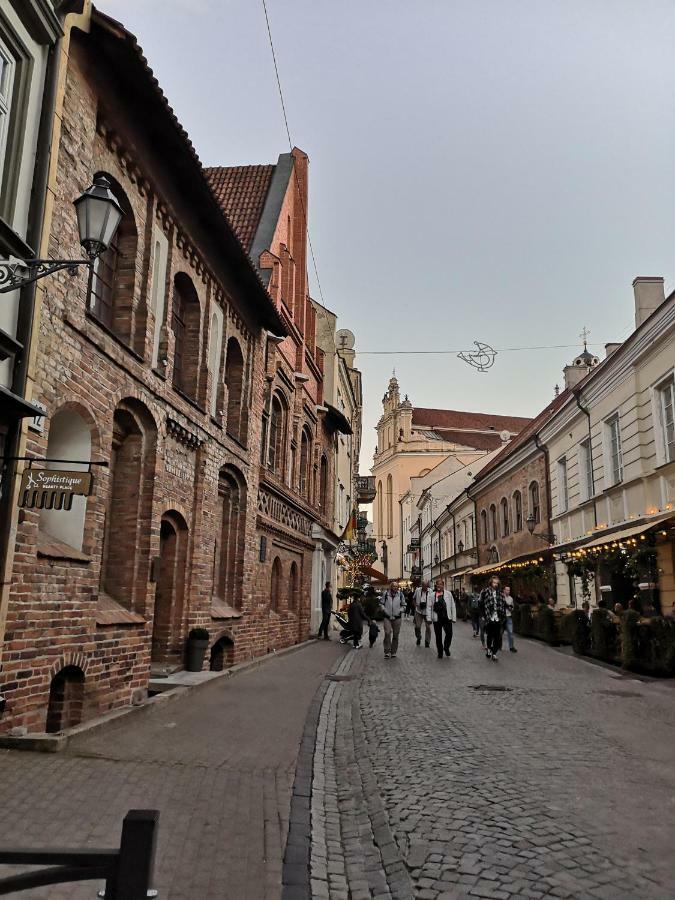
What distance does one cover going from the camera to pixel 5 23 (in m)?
7.16

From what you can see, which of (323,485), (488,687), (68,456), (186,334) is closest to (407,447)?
(323,485)

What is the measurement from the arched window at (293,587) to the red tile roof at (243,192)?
29.8 feet

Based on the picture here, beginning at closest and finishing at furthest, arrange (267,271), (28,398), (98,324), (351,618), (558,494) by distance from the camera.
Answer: (28,398)
(98,324)
(267,271)
(351,618)
(558,494)

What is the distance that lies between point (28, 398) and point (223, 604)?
8.23 metres

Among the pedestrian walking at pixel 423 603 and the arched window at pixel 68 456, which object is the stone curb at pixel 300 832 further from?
the pedestrian walking at pixel 423 603

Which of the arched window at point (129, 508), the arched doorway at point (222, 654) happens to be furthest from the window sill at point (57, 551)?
the arched doorway at point (222, 654)

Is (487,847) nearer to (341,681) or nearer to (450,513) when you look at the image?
(341,681)

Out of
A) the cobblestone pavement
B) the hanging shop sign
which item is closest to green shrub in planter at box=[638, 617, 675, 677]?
the cobblestone pavement

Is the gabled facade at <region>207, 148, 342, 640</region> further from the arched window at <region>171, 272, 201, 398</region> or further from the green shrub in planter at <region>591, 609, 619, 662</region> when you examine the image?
the green shrub in planter at <region>591, 609, 619, 662</region>

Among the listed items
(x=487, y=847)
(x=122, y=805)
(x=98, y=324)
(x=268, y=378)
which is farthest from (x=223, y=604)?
(x=487, y=847)

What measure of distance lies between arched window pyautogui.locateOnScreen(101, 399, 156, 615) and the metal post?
323 inches

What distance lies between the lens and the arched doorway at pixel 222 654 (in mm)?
13977

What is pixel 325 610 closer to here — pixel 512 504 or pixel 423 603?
pixel 423 603

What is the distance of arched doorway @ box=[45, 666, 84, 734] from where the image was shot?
8.09 metres
